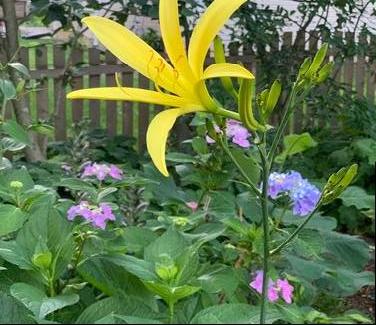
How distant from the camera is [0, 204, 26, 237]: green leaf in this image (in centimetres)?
154

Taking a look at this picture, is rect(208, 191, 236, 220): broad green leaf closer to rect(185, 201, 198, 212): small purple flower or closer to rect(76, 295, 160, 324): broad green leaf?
rect(185, 201, 198, 212): small purple flower

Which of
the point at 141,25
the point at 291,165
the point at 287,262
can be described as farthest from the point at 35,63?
the point at 287,262

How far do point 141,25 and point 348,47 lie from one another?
1.17 meters

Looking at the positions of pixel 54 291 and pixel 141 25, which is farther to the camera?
pixel 141 25

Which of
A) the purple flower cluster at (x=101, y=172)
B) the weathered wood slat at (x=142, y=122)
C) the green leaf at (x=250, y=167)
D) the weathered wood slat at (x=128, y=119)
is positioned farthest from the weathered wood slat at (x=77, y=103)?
the green leaf at (x=250, y=167)

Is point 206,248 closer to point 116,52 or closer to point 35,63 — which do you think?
point 116,52

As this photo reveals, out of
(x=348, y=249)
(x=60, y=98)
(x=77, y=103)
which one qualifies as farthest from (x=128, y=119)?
(x=348, y=249)

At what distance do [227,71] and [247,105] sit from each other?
2.1 inches

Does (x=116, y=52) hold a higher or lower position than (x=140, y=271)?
higher

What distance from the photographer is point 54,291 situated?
1.42 m

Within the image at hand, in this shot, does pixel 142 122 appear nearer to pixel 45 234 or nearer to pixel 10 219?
pixel 10 219

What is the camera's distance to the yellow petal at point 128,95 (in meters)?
1.20

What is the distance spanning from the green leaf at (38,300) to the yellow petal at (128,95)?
0.29m

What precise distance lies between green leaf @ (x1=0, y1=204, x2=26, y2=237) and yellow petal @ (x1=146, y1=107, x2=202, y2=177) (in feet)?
1.50
